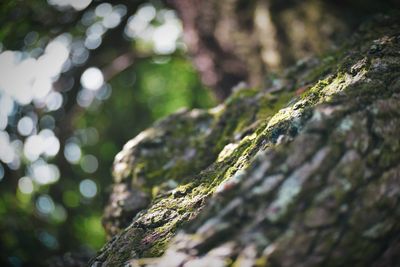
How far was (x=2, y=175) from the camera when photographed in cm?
748

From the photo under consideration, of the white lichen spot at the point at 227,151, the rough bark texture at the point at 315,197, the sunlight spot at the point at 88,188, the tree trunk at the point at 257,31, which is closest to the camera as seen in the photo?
the rough bark texture at the point at 315,197

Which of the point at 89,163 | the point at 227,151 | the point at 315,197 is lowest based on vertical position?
the point at 315,197

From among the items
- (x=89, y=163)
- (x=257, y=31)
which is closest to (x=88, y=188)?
(x=89, y=163)

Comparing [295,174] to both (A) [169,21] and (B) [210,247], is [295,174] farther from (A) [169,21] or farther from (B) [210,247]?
(A) [169,21]

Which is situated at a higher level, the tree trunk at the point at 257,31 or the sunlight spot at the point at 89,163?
the sunlight spot at the point at 89,163

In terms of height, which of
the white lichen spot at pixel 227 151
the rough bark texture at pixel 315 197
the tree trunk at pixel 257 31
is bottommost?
the rough bark texture at pixel 315 197

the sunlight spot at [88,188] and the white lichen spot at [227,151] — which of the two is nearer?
the white lichen spot at [227,151]

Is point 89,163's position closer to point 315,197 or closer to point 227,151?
point 227,151

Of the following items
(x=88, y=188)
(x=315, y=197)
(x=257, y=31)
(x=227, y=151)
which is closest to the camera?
(x=315, y=197)

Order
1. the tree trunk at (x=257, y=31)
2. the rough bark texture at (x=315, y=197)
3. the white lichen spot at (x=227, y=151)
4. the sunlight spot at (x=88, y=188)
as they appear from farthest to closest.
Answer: the sunlight spot at (x=88, y=188) → the tree trunk at (x=257, y=31) → the white lichen spot at (x=227, y=151) → the rough bark texture at (x=315, y=197)

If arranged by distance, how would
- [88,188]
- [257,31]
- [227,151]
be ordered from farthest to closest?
[88,188]
[257,31]
[227,151]

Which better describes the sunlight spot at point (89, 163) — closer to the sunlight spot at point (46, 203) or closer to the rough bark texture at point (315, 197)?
the sunlight spot at point (46, 203)

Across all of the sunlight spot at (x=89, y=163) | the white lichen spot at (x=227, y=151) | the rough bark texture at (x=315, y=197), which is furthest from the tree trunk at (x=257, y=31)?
the sunlight spot at (x=89, y=163)

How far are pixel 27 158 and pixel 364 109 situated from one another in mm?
7833
